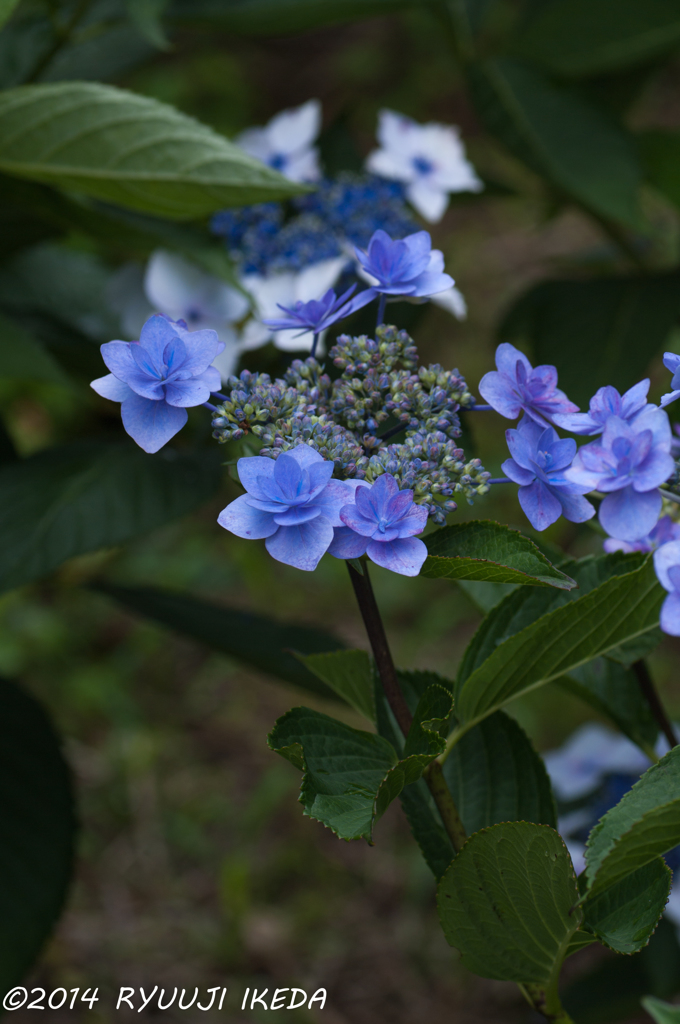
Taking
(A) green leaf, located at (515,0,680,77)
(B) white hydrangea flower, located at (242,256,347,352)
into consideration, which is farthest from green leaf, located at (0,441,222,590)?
(A) green leaf, located at (515,0,680,77)

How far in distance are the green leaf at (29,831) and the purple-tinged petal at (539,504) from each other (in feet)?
2.01

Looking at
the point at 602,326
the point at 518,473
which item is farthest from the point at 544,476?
the point at 602,326

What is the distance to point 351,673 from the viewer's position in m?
0.50

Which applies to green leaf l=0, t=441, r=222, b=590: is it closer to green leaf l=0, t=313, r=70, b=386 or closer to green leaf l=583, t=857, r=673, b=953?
green leaf l=0, t=313, r=70, b=386

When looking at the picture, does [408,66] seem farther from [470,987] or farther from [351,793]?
[351,793]

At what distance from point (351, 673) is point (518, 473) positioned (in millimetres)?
155

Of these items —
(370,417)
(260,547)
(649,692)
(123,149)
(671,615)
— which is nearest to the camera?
(671,615)

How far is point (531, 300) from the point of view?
1149mm

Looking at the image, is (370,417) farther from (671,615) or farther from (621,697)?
(621,697)

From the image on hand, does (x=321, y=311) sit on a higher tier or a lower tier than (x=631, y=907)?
higher

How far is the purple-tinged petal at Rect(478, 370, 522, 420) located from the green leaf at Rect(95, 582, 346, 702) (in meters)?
0.42

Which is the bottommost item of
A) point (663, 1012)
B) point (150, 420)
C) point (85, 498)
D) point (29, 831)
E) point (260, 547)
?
point (260, 547)

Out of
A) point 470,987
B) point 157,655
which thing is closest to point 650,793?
point 470,987

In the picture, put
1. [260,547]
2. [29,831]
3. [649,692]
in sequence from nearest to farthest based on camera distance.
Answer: [649,692], [29,831], [260,547]
